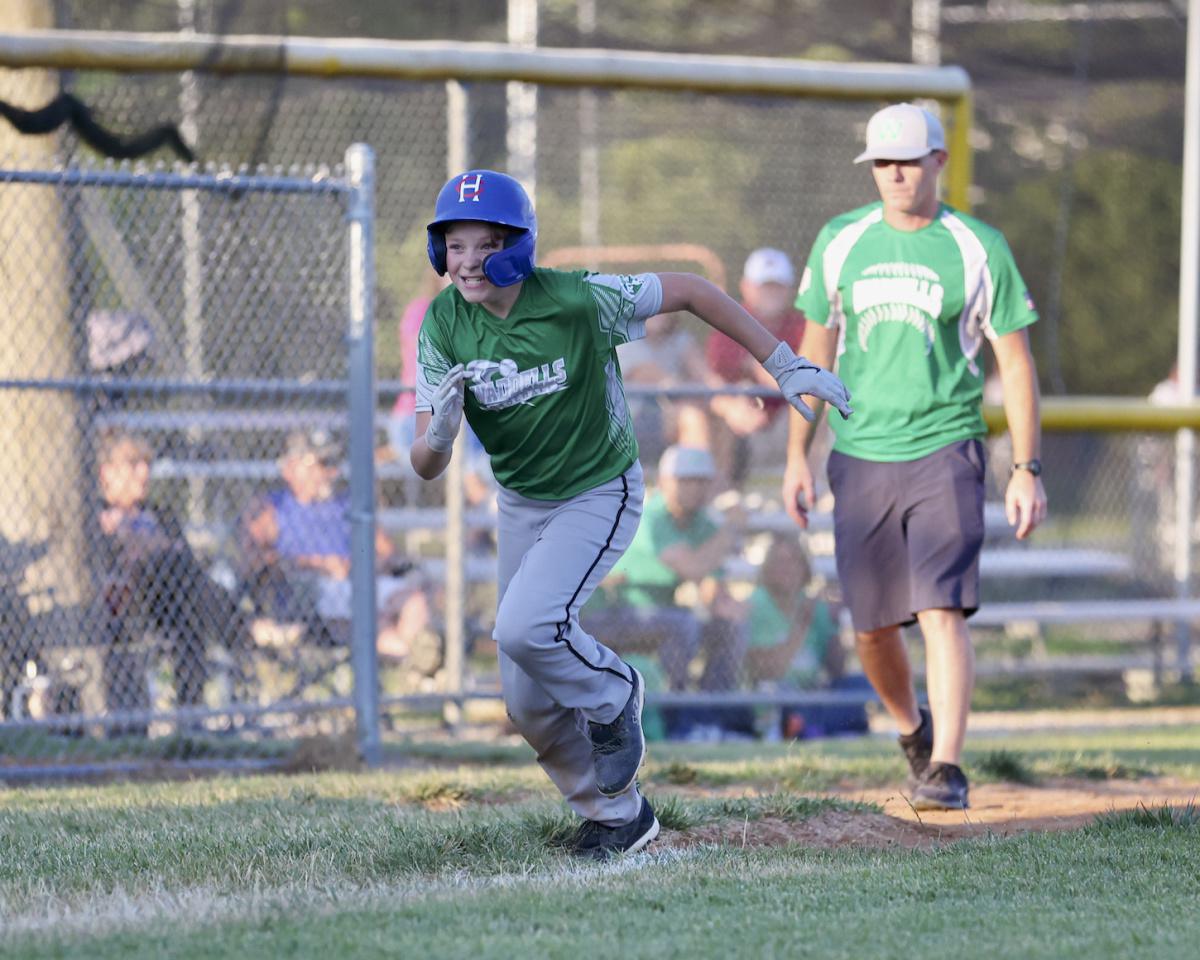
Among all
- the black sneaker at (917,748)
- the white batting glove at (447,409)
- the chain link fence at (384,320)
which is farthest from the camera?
the chain link fence at (384,320)

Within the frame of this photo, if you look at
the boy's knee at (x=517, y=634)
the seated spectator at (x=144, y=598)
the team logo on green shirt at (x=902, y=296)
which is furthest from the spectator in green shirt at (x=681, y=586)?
the boy's knee at (x=517, y=634)

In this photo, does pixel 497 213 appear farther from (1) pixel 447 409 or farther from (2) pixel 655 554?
(2) pixel 655 554

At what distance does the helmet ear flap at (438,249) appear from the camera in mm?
4879

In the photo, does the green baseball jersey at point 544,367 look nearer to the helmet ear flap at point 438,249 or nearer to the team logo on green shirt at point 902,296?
the helmet ear flap at point 438,249

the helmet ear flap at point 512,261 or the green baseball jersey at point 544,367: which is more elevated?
the helmet ear flap at point 512,261

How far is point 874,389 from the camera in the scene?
6.38 metres

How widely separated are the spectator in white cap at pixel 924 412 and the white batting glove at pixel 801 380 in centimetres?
132

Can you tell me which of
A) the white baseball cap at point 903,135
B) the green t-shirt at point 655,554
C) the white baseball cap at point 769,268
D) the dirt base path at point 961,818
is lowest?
the dirt base path at point 961,818

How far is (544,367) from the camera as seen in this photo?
4.91m

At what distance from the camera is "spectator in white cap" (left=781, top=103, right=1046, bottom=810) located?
6238 millimetres

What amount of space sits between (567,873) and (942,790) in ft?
6.16

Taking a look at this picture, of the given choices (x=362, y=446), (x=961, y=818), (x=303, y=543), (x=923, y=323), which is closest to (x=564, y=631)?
(x=961, y=818)

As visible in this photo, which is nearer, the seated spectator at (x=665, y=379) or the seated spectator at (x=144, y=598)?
the seated spectator at (x=144, y=598)

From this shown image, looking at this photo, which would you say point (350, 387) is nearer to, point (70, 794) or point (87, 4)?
point (70, 794)
